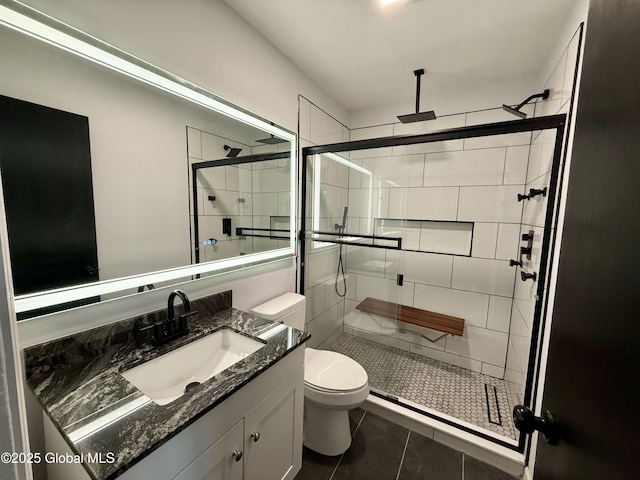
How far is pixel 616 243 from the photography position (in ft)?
1.32

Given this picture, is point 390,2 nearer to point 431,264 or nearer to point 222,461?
point 431,264

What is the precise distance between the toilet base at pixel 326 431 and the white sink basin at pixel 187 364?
67 centimetres

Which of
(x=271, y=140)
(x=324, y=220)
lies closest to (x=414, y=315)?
(x=324, y=220)

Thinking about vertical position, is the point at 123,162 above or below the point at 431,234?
above

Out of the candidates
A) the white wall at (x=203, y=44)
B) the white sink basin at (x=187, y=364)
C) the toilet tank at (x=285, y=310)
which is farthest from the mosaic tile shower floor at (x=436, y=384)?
the white wall at (x=203, y=44)

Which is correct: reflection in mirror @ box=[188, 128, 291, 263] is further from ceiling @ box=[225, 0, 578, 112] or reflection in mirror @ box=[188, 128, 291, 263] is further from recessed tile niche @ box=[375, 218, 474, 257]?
recessed tile niche @ box=[375, 218, 474, 257]

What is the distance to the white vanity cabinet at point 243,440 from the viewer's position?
2.30ft

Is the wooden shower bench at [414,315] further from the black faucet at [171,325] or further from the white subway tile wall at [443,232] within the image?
the black faucet at [171,325]

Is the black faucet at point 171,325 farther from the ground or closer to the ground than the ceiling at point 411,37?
closer to the ground

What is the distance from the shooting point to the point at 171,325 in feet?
3.72

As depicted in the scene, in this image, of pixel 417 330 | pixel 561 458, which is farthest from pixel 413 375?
pixel 561 458

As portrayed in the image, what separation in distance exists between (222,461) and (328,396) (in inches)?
28.8

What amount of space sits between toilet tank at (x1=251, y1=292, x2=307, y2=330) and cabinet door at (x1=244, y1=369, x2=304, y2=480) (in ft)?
1.53

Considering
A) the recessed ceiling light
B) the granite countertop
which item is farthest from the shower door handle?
the recessed ceiling light
